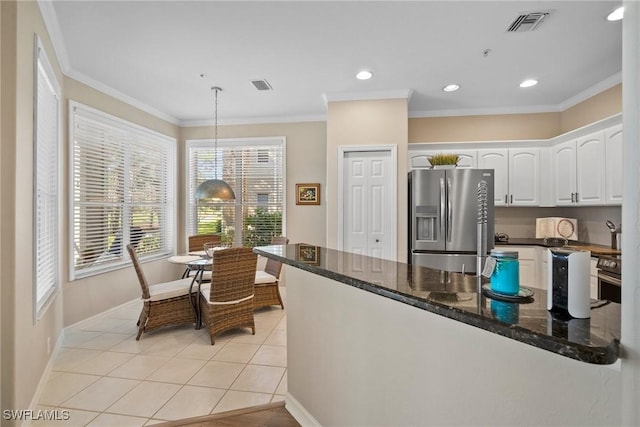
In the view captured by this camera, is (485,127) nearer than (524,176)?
No

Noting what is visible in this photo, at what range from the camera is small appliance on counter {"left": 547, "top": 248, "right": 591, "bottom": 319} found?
0.81 m

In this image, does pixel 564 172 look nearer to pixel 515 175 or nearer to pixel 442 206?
pixel 515 175

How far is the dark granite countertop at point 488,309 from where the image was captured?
692 millimetres

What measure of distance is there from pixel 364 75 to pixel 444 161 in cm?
150

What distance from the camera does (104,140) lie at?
159 inches

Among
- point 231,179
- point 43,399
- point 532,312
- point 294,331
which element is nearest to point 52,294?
point 43,399

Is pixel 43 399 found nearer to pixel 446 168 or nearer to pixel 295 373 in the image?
pixel 295 373

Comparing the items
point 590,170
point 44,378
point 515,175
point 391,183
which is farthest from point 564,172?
point 44,378

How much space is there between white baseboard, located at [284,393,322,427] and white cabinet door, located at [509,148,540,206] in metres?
3.81

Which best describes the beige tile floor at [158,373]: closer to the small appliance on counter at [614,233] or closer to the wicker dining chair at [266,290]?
the wicker dining chair at [266,290]

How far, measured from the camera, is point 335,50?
300 cm

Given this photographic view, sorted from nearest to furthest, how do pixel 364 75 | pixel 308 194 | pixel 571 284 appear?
pixel 571 284
pixel 364 75
pixel 308 194

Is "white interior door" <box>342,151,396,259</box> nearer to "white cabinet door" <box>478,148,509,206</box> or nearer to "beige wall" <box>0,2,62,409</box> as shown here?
"white cabinet door" <box>478,148,509,206</box>

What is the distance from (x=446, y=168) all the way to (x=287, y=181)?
8.06 feet
